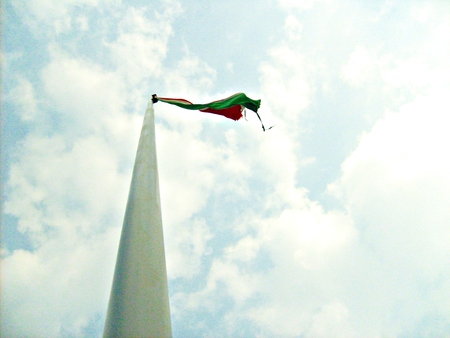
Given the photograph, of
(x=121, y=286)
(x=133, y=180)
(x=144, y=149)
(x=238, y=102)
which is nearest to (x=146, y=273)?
(x=121, y=286)

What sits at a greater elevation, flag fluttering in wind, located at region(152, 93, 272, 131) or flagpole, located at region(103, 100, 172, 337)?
flag fluttering in wind, located at region(152, 93, 272, 131)

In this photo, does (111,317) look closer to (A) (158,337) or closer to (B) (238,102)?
(A) (158,337)

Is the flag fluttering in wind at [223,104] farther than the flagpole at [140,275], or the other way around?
the flag fluttering in wind at [223,104]

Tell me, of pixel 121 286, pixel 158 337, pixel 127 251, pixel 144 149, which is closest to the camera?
pixel 158 337

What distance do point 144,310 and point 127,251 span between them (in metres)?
1.31

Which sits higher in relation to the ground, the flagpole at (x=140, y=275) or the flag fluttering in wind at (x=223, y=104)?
the flag fluttering in wind at (x=223, y=104)

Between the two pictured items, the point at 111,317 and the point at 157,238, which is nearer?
the point at 111,317

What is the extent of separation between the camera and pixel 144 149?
962 cm

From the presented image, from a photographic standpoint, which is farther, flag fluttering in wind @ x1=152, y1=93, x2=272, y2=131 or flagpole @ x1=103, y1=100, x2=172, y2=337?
flag fluttering in wind @ x1=152, y1=93, x2=272, y2=131

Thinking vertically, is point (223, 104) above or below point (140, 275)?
above

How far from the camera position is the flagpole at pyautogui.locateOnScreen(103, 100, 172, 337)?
19.7 feet

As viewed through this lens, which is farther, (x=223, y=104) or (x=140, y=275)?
(x=223, y=104)

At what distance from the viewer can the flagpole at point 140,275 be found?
5.99 metres

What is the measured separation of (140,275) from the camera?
6543mm
